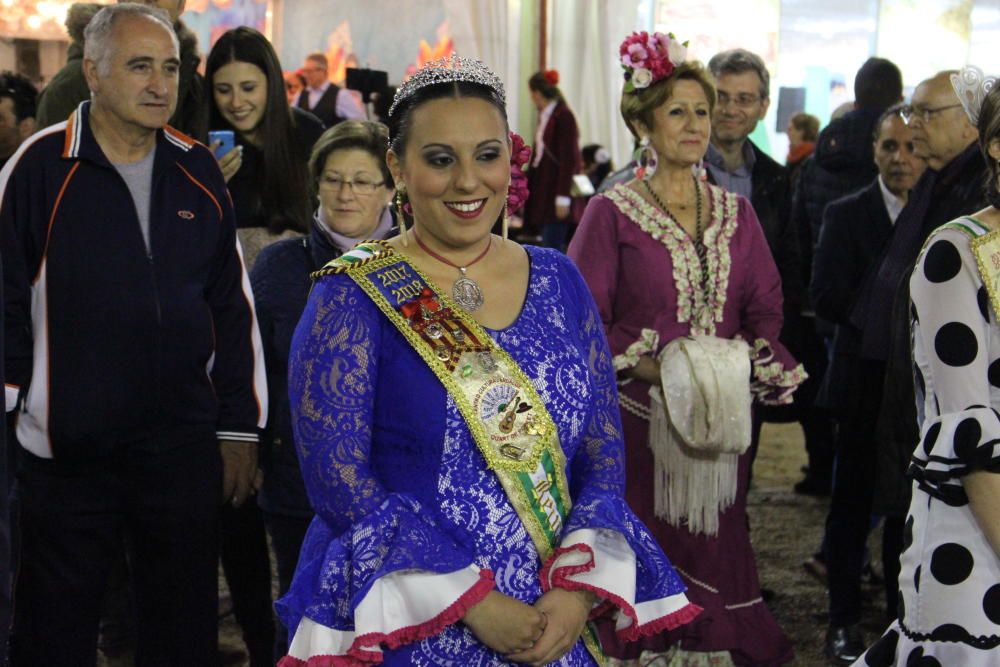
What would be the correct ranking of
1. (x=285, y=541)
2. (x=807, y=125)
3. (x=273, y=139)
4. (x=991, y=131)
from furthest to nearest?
(x=807, y=125) → (x=273, y=139) → (x=285, y=541) → (x=991, y=131)

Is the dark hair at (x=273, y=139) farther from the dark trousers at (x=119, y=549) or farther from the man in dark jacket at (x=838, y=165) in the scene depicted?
the man in dark jacket at (x=838, y=165)

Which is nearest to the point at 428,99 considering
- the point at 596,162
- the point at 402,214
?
the point at 402,214

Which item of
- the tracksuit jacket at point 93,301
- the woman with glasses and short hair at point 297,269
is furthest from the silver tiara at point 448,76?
the woman with glasses and short hair at point 297,269

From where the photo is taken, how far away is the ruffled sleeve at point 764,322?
13.2 feet

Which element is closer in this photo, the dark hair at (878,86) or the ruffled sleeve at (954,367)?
the ruffled sleeve at (954,367)

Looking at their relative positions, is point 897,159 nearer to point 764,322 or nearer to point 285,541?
point 764,322

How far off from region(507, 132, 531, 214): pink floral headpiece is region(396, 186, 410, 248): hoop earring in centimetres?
31

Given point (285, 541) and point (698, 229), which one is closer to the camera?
point (285, 541)

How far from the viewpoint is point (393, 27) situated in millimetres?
9719

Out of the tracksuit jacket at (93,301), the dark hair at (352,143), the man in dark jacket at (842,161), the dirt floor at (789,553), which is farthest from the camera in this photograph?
the man in dark jacket at (842,161)

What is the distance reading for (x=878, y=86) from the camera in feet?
19.4

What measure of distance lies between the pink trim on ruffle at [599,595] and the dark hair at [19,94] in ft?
11.7

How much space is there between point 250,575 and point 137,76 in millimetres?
1557

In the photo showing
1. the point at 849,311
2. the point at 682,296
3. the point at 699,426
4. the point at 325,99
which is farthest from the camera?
the point at 325,99
